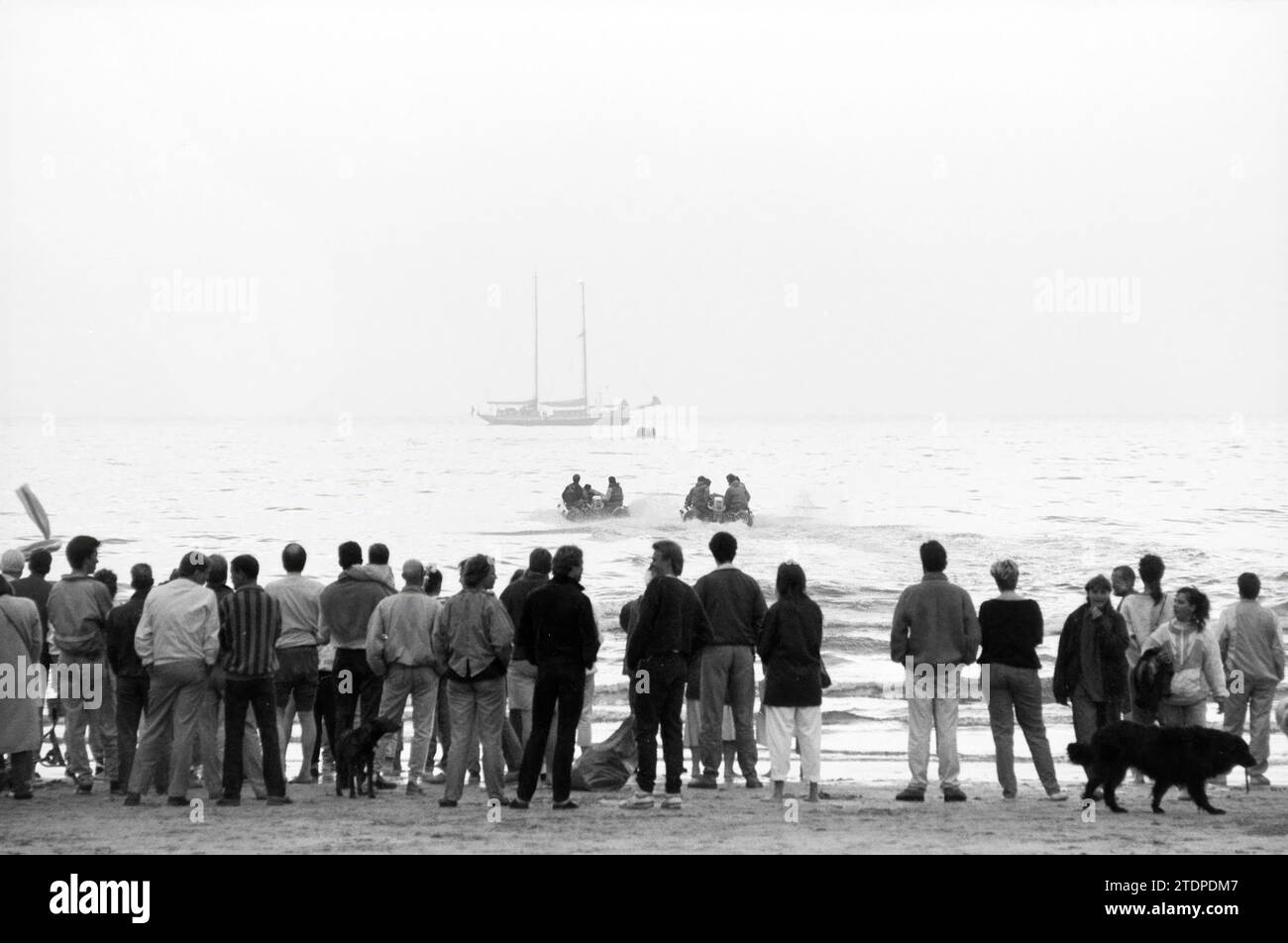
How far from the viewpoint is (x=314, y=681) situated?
1073 cm

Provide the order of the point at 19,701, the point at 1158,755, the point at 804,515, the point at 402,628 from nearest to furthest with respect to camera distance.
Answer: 1. the point at 1158,755
2. the point at 19,701
3. the point at 402,628
4. the point at 804,515

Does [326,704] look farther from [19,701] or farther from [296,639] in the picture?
[19,701]

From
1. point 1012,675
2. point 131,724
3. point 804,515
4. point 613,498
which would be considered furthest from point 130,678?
point 804,515

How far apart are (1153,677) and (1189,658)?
286mm

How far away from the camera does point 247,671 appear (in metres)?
9.55

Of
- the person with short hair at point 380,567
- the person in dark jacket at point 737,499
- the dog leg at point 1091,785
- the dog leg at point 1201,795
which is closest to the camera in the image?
the dog leg at point 1201,795

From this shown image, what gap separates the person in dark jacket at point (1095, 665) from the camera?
10.1 m

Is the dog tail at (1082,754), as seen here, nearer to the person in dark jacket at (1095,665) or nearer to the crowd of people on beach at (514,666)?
the crowd of people on beach at (514,666)

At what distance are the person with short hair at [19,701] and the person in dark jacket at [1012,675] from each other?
247 inches

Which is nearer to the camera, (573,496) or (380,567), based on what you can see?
(380,567)

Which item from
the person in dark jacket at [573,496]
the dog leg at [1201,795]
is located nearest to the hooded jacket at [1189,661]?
the dog leg at [1201,795]

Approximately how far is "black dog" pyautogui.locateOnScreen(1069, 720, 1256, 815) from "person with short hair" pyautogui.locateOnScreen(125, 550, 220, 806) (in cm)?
550
